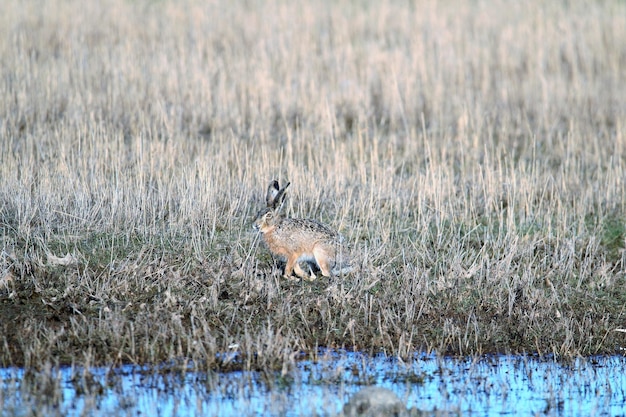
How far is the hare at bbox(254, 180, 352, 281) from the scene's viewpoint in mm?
7727

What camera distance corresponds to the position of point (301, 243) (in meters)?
7.73

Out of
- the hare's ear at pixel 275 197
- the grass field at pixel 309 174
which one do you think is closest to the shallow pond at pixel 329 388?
the grass field at pixel 309 174

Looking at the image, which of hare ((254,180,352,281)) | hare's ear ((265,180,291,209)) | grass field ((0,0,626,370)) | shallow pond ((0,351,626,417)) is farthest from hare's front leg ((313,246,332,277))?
shallow pond ((0,351,626,417))

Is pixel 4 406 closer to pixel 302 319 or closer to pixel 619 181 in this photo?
pixel 302 319

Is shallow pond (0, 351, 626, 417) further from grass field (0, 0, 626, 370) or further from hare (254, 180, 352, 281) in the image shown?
hare (254, 180, 352, 281)

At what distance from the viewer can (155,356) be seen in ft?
20.4

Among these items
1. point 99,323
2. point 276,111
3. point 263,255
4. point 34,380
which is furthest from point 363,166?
point 34,380

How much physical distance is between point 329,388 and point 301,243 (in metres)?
2.01

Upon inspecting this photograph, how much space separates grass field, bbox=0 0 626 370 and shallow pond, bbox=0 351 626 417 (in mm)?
196

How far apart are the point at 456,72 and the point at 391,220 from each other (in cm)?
625

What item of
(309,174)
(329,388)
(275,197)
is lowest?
(329,388)

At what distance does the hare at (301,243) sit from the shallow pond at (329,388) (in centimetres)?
121

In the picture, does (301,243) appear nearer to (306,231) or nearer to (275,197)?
(306,231)

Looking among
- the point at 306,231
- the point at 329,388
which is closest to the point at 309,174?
the point at 306,231
